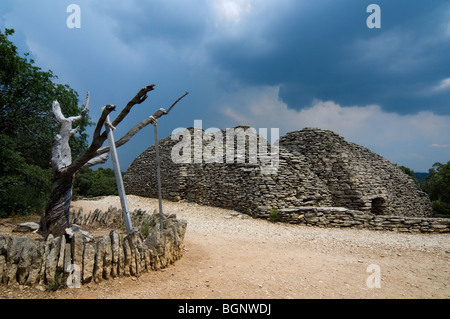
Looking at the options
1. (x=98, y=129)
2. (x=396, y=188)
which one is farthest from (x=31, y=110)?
(x=396, y=188)

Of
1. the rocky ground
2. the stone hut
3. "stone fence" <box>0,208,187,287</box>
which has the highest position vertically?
the stone hut

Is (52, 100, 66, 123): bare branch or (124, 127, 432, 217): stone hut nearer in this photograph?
(52, 100, 66, 123): bare branch

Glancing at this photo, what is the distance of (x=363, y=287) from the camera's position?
377 centimetres

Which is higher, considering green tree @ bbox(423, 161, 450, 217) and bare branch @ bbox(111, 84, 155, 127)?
bare branch @ bbox(111, 84, 155, 127)

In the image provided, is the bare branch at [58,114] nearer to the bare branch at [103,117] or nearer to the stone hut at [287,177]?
the bare branch at [103,117]

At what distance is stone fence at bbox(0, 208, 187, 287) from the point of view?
3336 millimetres

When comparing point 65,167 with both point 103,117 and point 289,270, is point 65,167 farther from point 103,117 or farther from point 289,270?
point 289,270

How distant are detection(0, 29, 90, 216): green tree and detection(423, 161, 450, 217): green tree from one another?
26.0 metres

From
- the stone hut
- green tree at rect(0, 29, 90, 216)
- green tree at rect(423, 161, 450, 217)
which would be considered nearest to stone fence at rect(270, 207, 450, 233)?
the stone hut

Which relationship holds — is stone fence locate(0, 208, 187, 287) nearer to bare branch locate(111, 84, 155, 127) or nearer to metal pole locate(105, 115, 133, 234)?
metal pole locate(105, 115, 133, 234)

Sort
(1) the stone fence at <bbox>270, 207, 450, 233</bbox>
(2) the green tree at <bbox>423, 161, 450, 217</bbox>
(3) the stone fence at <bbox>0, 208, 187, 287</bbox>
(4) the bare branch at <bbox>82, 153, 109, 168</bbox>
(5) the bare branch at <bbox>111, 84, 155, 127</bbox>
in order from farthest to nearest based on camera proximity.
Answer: (2) the green tree at <bbox>423, 161, 450, 217</bbox> < (1) the stone fence at <bbox>270, 207, 450, 233</bbox> < (4) the bare branch at <bbox>82, 153, 109, 168</bbox> < (5) the bare branch at <bbox>111, 84, 155, 127</bbox> < (3) the stone fence at <bbox>0, 208, 187, 287</bbox>

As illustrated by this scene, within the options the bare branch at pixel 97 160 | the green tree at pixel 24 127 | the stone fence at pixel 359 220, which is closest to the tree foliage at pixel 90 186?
the green tree at pixel 24 127

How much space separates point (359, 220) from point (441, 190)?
20.7 metres
